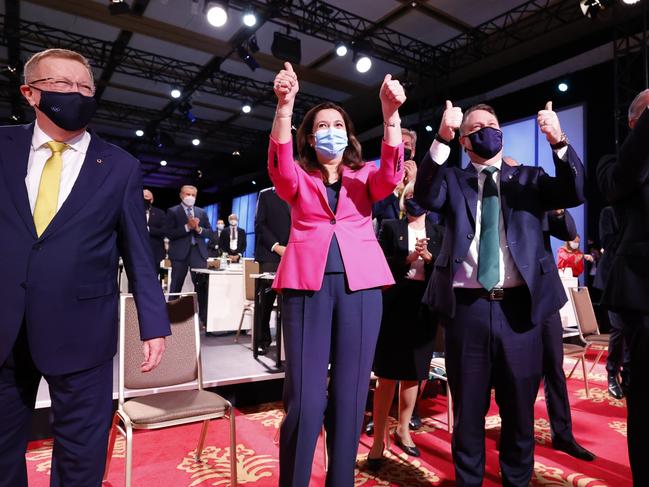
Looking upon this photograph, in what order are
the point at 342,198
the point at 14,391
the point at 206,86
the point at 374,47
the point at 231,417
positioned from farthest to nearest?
the point at 206,86
the point at 374,47
the point at 231,417
the point at 342,198
the point at 14,391

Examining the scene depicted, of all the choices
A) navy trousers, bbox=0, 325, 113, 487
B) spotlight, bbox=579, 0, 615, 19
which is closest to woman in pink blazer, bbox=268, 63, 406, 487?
navy trousers, bbox=0, 325, 113, 487

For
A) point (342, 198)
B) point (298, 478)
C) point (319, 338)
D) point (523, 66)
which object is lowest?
point (298, 478)

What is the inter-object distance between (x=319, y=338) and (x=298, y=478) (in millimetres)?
466

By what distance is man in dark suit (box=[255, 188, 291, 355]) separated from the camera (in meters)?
3.72

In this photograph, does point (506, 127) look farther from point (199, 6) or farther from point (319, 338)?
point (319, 338)

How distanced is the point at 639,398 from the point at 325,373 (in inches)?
43.9

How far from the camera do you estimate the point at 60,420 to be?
1.42m

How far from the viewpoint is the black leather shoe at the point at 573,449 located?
2.71m

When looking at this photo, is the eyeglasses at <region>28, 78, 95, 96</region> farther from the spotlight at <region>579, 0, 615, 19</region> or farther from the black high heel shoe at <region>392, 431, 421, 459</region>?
the spotlight at <region>579, 0, 615, 19</region>

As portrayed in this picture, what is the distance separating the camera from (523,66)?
796cm

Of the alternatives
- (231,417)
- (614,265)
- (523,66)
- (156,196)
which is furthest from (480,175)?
(156,196)

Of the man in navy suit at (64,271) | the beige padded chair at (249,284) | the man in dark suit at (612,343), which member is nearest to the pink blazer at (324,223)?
the man in navy suit at (64,271)

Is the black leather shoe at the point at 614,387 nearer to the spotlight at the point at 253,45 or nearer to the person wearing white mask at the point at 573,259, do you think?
the person wearing white mask at the point at 573,259

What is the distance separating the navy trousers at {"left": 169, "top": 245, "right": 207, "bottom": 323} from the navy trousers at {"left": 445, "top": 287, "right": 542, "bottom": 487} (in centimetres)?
458
